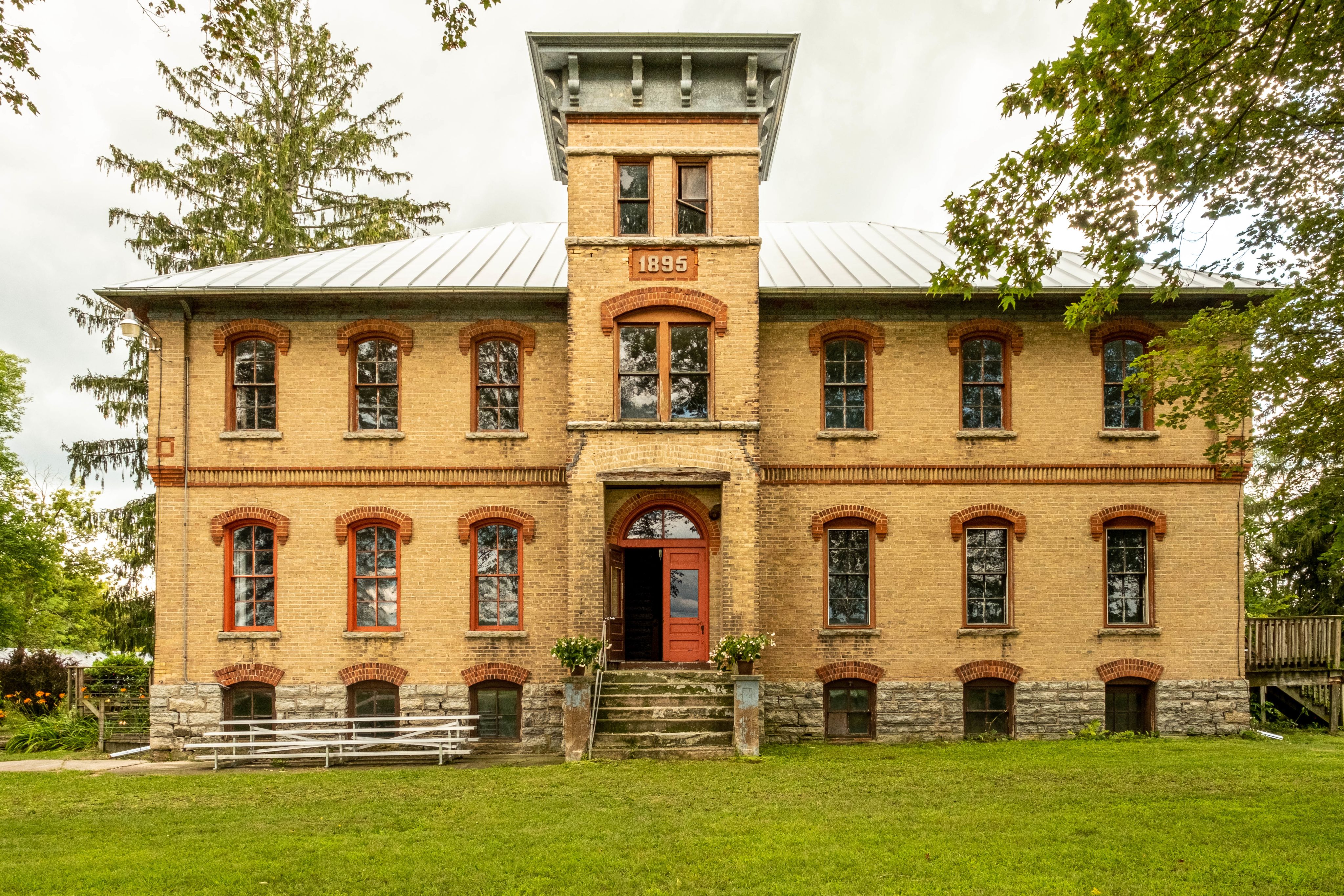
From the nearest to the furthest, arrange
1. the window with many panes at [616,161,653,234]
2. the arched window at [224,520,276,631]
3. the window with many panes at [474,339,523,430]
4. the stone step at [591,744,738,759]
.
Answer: the stone step at [591,744,738,759], the window with many panes at [616,161,653,234], the arched window at [224,520,276,631], the window with many panes at [474,339,523,430]

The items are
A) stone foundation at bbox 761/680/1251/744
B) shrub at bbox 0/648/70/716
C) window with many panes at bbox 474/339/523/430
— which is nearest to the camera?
stone foundation at bbox 761/680/1251/744

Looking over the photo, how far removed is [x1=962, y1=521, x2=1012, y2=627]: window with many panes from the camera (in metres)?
16.1

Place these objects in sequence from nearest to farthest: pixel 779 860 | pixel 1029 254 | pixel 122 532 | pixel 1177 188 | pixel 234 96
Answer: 1. pixel 779 860
2. pixel 1177 188
3. pixel 1029 254
4. pixel 122 532
5. pixel 234 96

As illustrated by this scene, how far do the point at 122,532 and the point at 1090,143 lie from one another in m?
23.9

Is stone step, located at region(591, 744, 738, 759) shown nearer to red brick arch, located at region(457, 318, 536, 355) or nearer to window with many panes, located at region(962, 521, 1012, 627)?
window with many panes, located at region(962, 521, 1012, 627)

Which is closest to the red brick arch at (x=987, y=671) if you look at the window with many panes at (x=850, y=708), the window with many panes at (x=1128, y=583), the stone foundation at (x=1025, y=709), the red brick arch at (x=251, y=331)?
the stone foundation at (x=1025, y=709)

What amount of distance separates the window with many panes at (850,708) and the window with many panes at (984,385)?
5398mm

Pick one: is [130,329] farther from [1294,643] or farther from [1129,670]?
[1294,643]

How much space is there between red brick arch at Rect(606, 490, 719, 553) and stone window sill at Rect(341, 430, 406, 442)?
14.3ft

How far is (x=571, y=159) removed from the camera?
50.8 feet

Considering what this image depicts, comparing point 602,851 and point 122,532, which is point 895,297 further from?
point 122,532

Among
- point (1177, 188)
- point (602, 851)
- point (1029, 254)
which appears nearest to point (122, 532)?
point (602, 851)

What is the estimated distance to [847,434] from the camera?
16109 millimetres

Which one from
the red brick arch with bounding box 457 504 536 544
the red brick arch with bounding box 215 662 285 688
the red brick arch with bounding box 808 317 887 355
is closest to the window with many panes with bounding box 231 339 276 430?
the red brick arch with bounding box 457 504 536 544
